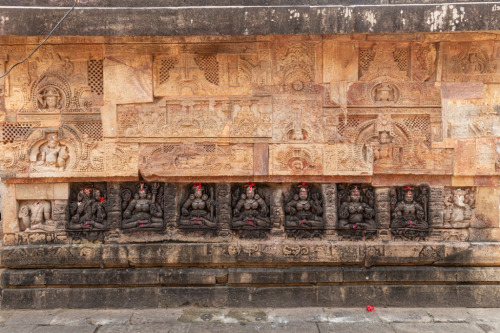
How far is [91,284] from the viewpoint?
4.62m

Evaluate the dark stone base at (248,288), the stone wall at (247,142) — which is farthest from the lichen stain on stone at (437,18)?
the dark stone base at (248,288)

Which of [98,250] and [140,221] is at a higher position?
[140,221]

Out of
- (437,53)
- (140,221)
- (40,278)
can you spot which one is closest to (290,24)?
(437,53)

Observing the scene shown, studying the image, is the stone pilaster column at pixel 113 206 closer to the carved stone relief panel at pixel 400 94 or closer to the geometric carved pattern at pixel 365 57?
the carved stone relief panel at pixel 400 94

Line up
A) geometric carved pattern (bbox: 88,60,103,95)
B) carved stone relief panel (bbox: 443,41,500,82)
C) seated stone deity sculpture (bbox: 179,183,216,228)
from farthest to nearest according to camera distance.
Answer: seated stone deity sculpture (bbox: 179,183,216,228)
geometric carved pattern (bbox: 88,60,103,95)
carved stone relief panel (bbox: 443,41,500,82)

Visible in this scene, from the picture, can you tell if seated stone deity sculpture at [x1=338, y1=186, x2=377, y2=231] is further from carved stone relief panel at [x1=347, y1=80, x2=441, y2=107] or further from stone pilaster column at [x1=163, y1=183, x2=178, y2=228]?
stone pilaster column at [x1=163, y1=183, x2=178, y2=228]

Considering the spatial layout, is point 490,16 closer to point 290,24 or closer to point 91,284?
point 290,24

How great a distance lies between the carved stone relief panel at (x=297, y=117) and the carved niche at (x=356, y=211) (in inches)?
31.5

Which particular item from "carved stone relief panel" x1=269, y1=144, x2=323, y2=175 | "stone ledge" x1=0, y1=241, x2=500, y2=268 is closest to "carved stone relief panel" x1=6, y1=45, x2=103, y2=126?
"stone ledge" x1=0, y1=241, x2=500, y2=268

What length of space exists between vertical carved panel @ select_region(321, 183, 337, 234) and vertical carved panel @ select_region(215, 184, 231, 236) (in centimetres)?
126

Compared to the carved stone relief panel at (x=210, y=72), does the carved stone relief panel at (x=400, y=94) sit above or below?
below

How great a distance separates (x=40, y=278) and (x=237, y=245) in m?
2.52

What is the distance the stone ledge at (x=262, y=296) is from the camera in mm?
4570

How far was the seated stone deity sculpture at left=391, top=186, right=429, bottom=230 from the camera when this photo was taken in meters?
4.71
